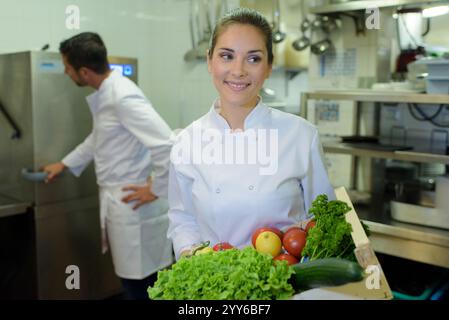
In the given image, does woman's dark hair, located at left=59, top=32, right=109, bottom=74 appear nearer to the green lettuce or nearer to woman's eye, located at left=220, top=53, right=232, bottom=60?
woman's eye, located at left=220, top=53, right=232, bottom=60

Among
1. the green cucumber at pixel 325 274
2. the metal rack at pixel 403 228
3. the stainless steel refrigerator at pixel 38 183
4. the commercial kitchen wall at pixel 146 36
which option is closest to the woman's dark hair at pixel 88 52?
the stainless steel refrigerator at pixel 38 183

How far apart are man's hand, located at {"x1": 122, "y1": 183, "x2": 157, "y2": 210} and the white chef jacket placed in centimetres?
70

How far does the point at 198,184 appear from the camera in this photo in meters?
1.17

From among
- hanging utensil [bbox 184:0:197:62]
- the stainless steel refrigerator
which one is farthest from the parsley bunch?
hanging utensil [bbox 184:0:197:62]

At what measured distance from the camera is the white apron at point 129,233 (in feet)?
6.26

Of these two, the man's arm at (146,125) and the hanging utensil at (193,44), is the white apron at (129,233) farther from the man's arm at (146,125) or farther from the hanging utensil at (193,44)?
the hanging utensil at (193,44)

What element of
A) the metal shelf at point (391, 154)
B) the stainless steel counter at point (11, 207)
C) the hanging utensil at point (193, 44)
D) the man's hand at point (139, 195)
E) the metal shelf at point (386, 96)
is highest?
the hanging utensil at point (193, 44)

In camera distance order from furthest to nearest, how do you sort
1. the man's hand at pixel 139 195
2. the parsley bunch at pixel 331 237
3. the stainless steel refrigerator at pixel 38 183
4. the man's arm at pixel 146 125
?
the stainless steel refrigerator at pixel 38 183 → the man's hand at pixel 139 195 → the man's arm at pixel 146 125 → the parsley bunch at pixel 331 237

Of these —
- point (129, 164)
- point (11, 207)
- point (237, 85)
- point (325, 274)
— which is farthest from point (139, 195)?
point (325, 274)

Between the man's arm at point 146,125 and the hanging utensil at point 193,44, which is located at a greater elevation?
the hanging utensil at point 193,44

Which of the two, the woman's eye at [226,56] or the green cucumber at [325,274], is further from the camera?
the woman's eye at [226,56]

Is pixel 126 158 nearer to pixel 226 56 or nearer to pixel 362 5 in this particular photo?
pixel 226 56
